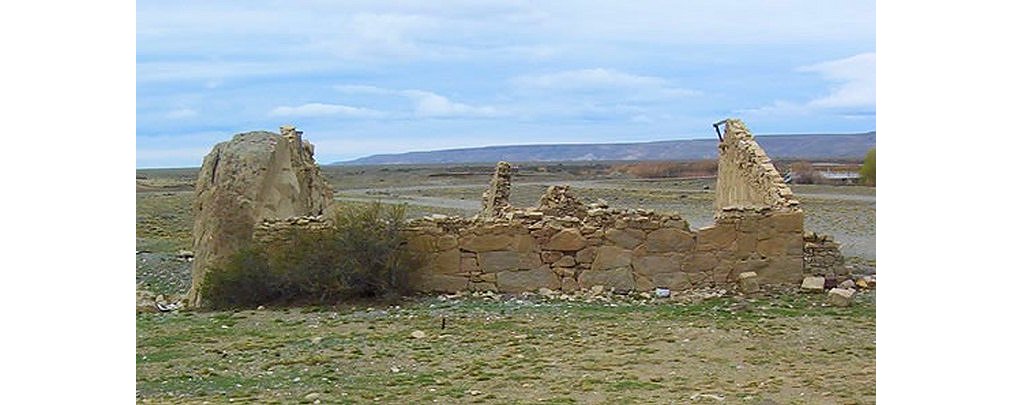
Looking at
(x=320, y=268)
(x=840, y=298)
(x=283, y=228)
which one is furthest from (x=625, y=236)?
(x=283, y=228)

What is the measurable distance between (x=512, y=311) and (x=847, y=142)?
78.3 meters

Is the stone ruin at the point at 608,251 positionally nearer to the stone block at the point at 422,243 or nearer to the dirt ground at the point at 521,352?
the stone block at the point at 422,243

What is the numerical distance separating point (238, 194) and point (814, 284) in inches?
257

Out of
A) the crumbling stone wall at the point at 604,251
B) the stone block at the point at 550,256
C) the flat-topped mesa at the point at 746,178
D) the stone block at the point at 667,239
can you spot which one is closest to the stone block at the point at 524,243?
the crumbling stone wall at the point at 604,251

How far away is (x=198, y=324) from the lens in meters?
10.8

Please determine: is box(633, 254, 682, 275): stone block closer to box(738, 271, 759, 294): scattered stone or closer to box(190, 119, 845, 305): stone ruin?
box(190, 119, 845, 305): stone ruin

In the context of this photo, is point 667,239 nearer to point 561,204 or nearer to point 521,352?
point 561,204

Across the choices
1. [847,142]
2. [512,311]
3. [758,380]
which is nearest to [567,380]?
[758,380]

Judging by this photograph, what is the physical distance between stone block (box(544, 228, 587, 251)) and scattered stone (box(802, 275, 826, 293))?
2413mm

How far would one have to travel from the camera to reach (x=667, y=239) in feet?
40.2

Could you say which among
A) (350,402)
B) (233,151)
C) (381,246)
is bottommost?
(350,402)

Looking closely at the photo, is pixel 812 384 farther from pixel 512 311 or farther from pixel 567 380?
pixel 512 311

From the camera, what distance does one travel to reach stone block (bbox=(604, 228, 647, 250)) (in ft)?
40.0

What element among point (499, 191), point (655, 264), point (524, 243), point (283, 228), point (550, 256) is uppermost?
point (499, 191)
